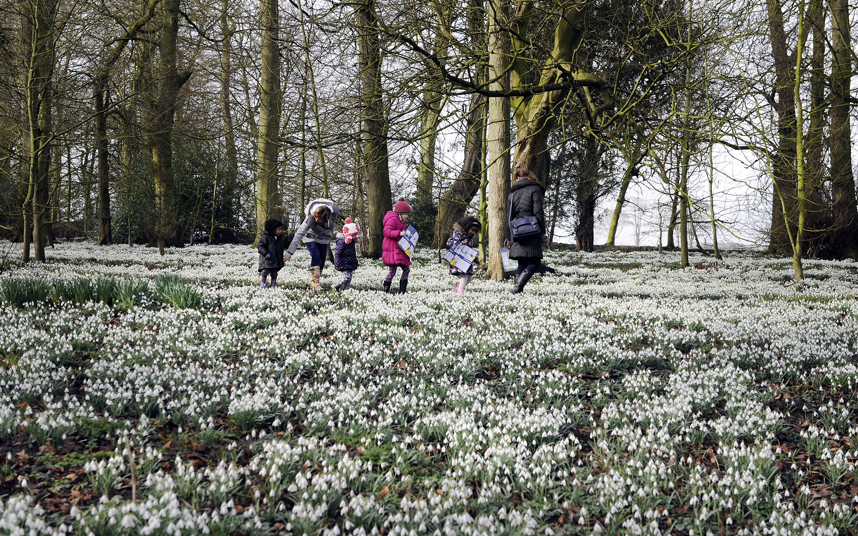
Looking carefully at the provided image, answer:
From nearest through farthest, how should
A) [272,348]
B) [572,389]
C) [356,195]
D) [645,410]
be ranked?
1. [645,410]
2. [572,389]
3. [272,348]
4. [356,195]

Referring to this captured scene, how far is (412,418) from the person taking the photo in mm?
4656

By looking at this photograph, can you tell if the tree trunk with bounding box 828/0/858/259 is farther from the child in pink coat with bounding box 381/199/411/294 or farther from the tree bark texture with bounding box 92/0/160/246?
the tree bark texture with bounding box 92/0/160/246

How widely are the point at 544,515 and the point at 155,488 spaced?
2.25 meters

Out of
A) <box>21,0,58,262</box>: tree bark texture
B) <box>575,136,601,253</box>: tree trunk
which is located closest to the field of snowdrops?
<box>21,0,58,262</box>: tree bark texture

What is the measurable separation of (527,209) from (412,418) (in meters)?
6.62

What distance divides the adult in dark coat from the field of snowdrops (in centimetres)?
248

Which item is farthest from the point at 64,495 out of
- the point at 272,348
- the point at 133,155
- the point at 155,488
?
the point at 133,155

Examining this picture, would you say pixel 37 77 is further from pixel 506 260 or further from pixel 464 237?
pixel 506 260

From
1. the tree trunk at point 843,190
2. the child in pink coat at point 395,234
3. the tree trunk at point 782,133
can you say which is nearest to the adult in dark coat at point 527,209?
the child in pink coat at point 395,234

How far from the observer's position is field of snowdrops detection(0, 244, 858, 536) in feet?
10.0

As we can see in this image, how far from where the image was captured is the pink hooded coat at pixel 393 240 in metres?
10.3

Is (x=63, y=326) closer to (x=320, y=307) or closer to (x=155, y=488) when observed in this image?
(x=320, y=307)

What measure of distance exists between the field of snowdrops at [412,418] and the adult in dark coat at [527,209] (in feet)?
8.13

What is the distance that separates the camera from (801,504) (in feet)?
11.0
